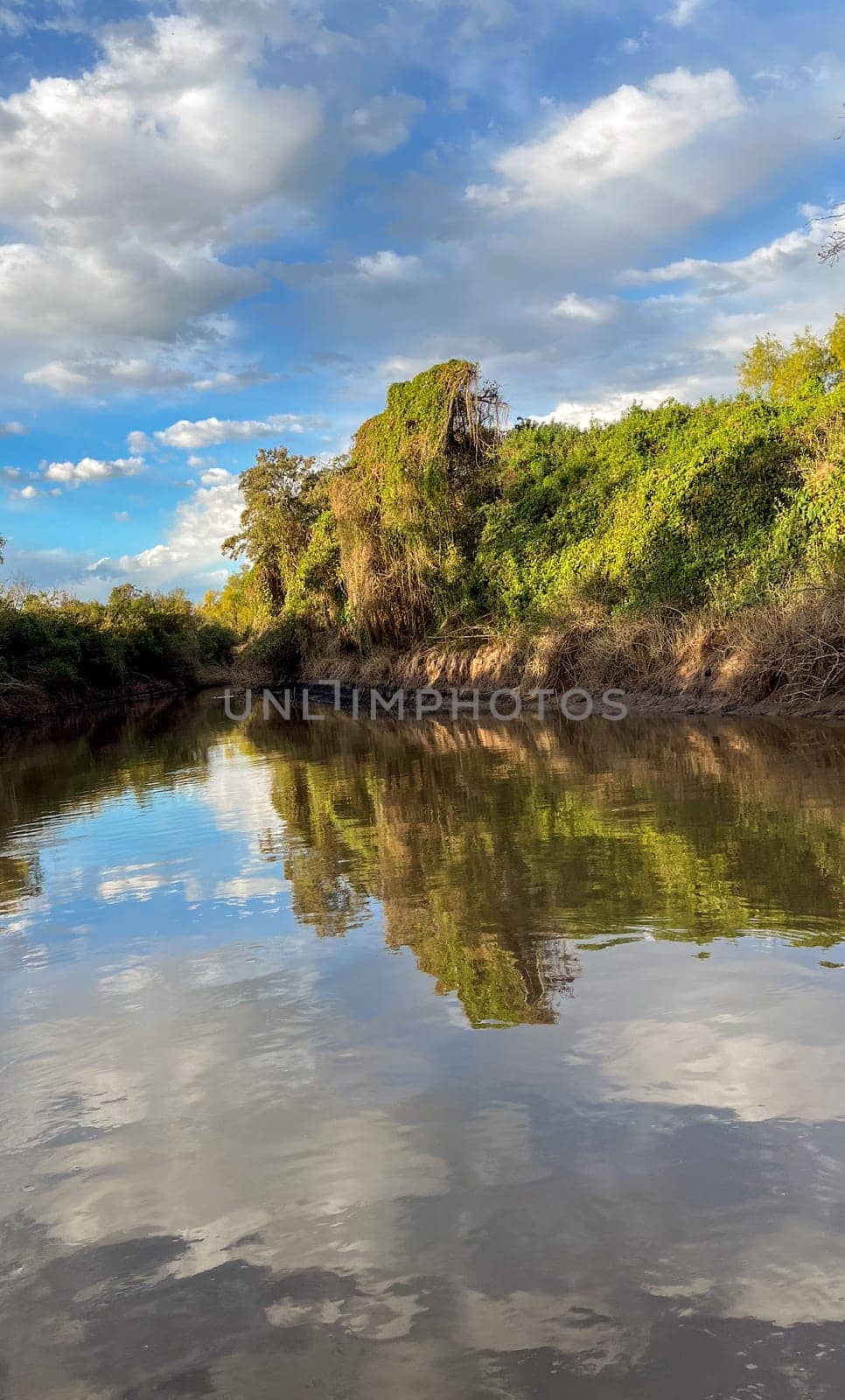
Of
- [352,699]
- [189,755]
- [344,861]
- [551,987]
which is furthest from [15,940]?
[352,699]

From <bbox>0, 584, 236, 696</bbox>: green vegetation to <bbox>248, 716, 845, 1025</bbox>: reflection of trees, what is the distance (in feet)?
95.8

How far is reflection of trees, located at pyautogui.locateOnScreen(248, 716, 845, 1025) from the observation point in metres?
5.36

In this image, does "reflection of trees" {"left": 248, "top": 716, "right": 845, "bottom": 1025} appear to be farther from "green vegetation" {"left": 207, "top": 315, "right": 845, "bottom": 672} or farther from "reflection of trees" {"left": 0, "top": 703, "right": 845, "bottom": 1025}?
"green vegetation" {"left": 207, "top": 315, "right": 845, "bottom": 672}

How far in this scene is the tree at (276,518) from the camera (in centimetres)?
4672

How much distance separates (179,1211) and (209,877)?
485cm

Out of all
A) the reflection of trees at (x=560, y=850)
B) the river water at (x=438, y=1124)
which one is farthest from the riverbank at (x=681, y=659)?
the river water at (x=438, y=1124)

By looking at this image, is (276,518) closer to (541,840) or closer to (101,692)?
(101,692)

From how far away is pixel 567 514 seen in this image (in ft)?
83.5

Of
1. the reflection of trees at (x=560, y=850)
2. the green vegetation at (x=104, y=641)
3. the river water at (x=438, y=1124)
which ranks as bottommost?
the river water at (x=438, y=1124)

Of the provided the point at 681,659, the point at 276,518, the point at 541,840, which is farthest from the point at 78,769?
the point at 276,518

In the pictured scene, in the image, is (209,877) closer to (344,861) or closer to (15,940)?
(344,861)

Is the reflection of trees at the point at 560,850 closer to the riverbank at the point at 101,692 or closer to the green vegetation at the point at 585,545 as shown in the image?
the green vegetation at the point at 585,545

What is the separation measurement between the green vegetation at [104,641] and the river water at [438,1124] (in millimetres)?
33410

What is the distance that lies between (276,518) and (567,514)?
23983mm
